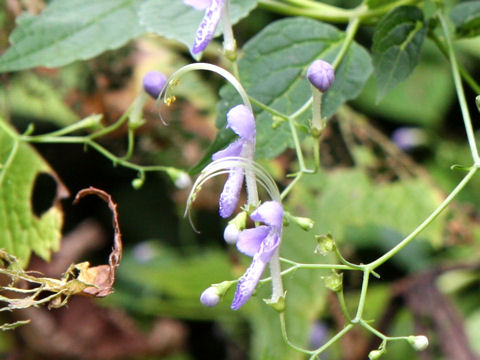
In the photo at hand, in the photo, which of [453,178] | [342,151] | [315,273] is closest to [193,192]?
[315,273]

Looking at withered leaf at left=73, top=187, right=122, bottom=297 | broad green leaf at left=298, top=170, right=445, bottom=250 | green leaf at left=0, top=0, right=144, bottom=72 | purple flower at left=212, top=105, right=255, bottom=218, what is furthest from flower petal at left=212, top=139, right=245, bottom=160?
broad green leaf at left=298, top=170, right=445, bottom=250

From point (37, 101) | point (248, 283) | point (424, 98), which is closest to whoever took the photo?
point (248, 283)

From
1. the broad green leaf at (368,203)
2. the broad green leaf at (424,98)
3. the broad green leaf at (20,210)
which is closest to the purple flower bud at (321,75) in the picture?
the broad green leaf at (20,210)

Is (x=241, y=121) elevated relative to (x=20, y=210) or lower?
elevated

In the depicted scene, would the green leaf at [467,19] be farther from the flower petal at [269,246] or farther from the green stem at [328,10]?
the flower petal at [269,246]

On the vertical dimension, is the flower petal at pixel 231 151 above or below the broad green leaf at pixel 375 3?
above

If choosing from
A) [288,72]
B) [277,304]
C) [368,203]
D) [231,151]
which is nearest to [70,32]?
[288,72]

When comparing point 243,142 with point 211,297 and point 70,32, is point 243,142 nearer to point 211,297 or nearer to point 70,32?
point 211,297

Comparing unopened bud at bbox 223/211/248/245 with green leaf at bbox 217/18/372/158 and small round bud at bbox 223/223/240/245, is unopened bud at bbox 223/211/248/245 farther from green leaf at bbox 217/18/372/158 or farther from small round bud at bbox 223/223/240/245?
green leaf at bbox 217/18/372/158
